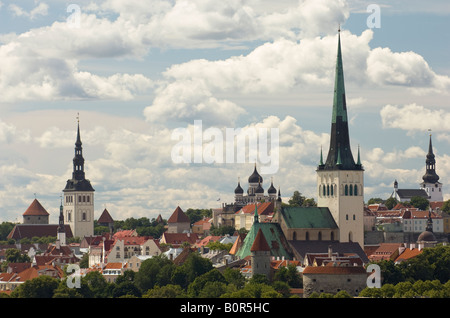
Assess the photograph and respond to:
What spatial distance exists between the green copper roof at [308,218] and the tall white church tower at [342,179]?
2.33 feet

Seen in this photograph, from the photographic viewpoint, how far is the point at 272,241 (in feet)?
367

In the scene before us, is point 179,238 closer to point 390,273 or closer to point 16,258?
point 16,258

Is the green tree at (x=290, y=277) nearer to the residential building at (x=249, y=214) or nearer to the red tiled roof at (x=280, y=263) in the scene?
the red tiled roof at (x=280, y=263)

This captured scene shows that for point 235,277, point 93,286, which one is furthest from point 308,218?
point 93,286

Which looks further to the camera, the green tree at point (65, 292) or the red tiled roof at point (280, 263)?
the red tiled roof at point (280, 263)

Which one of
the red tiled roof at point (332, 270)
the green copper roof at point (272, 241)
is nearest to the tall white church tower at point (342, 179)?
the green copper roof at point (272, 241)

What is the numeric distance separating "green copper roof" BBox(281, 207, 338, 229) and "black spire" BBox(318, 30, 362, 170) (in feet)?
12.8

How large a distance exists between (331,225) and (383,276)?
63.1ft

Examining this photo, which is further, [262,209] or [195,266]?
[262,209]

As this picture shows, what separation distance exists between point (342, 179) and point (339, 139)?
3313 millimetres

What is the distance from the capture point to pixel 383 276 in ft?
322

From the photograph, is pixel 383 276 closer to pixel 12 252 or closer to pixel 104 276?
pixel 104 276

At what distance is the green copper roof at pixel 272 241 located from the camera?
111 meters
